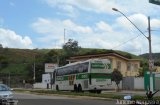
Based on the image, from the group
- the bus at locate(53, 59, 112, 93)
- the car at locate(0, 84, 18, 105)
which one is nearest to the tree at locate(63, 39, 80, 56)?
the bus at locate(53, 59, 112, 93)

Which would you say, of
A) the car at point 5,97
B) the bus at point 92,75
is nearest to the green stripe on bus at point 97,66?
the bus at point 92,75

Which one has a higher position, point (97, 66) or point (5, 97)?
point (97, 66)

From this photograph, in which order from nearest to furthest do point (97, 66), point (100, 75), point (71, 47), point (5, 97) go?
point (5, 97), point (97, 66), point (100, 75), point (71, 47)

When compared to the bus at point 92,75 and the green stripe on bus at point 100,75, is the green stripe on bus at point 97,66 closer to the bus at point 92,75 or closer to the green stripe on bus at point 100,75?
the bus at point 92,75

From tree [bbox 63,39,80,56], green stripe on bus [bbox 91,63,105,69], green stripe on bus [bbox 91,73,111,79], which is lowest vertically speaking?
green stripe on bus [bbox 91,73,111,79]

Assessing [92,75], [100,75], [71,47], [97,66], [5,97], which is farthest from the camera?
[71,47]

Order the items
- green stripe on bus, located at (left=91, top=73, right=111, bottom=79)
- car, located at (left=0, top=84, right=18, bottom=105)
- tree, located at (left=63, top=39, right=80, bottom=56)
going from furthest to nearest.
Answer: tree, located at (left=63, top=39, right=80, bottom=56)
green stripe on bus, located at (left=91, top=73, right=111, bottom=79)
car, located at (left=0, top=84, right=18, bottom=105)

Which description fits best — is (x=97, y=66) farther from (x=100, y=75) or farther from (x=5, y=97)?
(x=5, y=97)

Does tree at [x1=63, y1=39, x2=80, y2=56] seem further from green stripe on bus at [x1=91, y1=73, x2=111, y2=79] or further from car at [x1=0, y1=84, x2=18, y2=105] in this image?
car at [x1=0, y1=84, x2=18, y2=105]

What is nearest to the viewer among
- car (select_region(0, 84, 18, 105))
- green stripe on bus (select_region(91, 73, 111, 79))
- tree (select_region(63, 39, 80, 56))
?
car (select_region(0, 84, 18, 105))

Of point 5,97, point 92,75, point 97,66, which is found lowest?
point 5,97

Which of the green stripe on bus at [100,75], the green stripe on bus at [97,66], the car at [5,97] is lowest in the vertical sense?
the car at [5,97]

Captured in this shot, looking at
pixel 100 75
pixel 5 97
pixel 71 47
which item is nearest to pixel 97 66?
pixel 100 75

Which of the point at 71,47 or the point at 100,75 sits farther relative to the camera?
the point at 71,47
